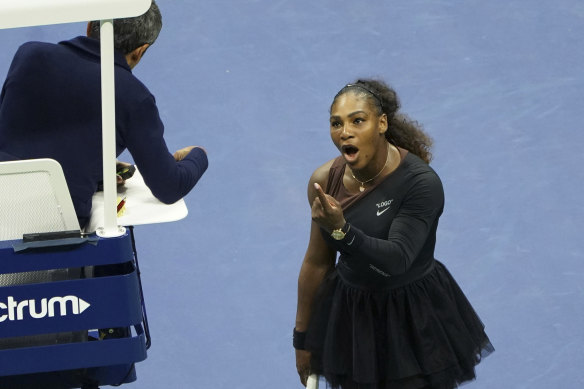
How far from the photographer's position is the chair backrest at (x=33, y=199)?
314 cm

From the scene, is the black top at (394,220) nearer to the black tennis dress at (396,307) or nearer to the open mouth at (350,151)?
the black tennis dress at (396,307)

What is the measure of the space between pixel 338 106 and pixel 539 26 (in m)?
4.65

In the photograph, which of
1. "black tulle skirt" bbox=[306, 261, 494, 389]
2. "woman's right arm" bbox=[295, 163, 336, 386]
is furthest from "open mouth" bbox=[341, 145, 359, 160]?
"black tulle skirt" bbox=[306, 261, 494, 389]

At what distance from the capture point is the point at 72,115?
360 centimetres

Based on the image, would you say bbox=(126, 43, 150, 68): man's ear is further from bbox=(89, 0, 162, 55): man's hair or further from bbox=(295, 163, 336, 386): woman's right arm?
bbox=(295, 163, 336, 386): woman's right arm

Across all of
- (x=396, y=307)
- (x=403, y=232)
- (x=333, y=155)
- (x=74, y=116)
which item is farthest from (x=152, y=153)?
(x=333, y=155)

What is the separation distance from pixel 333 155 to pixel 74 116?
3.64 metres

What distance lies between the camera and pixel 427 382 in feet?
13.5

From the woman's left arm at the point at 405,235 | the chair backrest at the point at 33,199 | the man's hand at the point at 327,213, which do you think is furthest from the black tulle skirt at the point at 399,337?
the chair backrest at the point at 33,199

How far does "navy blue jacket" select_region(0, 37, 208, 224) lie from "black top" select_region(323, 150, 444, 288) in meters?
0.71

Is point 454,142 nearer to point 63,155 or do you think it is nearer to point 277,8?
point 277,8

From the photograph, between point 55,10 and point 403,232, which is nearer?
point 55,10

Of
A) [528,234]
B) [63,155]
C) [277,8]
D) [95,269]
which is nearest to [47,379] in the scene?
[95,269]

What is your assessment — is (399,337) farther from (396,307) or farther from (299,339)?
(299,339)
